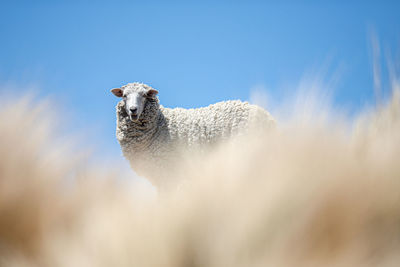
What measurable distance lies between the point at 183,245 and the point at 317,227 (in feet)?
1.38

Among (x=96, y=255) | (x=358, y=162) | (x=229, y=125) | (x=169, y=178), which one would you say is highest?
(x=229, y=125)

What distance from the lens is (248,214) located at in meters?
0.85

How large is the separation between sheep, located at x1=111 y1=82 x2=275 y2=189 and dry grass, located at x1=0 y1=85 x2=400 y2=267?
338 centimetres

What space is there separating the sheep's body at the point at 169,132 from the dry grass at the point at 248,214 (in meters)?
3.45

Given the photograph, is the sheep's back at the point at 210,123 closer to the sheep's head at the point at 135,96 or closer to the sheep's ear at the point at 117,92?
the sheep's head at the point at 135,96

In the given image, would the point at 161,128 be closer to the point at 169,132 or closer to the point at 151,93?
the point at 169,132

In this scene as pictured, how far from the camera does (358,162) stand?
3.30 ft

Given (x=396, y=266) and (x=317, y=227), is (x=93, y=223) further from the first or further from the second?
(x=396, y=266)

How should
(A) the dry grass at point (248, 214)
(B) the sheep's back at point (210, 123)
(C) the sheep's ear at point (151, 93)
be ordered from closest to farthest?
1. (A) the dry grass at point (248, 214)
2. (B) the sheep's back at point (210, 123)
3. (C) the sheep's ear at point (151, 93)

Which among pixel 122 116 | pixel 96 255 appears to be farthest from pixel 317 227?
pixel 122 116

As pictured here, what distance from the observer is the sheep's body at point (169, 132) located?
465 centimetres

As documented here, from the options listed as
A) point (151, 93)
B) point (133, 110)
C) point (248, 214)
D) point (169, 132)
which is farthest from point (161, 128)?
point (248, 214)

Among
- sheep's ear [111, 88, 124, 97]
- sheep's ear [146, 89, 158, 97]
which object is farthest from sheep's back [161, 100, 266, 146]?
sheep's ear [111, 88, 124, 97]

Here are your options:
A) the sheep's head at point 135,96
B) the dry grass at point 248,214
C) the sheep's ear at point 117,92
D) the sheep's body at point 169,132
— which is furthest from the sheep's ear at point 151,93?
the dry grass at point 248,214
